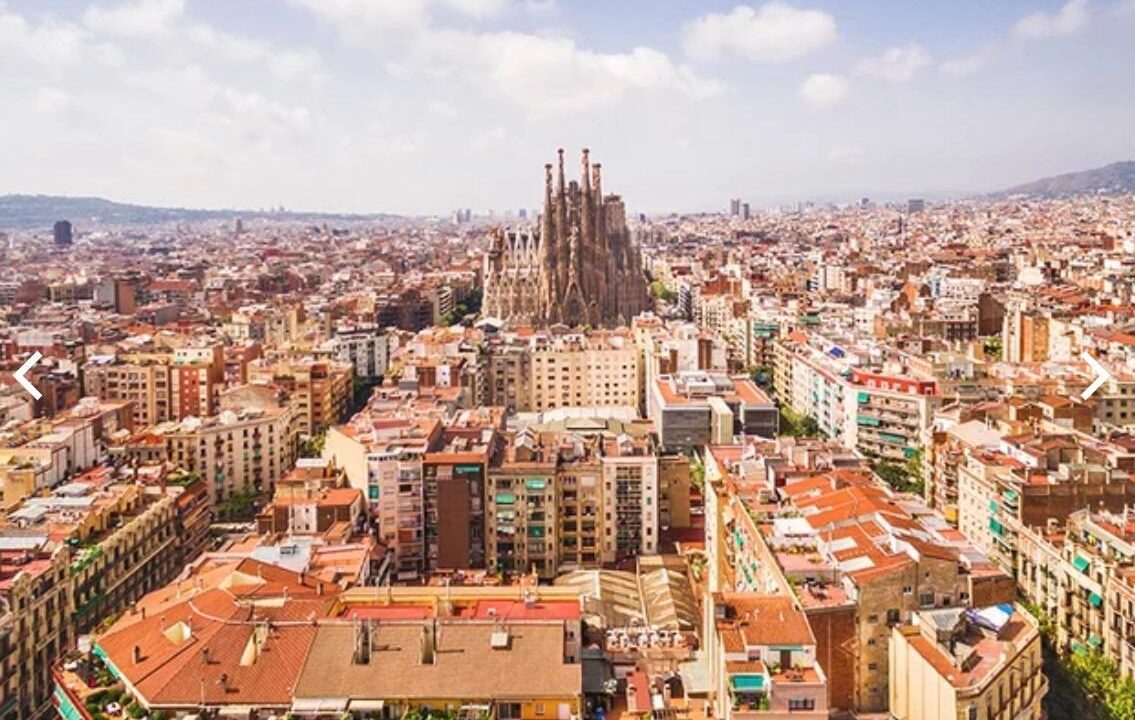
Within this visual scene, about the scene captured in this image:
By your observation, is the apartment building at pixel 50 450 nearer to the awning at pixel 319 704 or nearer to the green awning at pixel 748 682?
the awning at pixel 319 704

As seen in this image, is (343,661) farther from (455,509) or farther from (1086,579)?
(1086,579)

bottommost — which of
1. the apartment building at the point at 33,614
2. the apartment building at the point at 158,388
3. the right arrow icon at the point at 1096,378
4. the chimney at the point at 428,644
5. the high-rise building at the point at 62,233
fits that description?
the apartment building at the point at 33,614

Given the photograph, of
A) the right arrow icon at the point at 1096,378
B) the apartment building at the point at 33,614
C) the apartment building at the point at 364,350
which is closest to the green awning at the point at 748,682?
the apartment building at the point at 33,614

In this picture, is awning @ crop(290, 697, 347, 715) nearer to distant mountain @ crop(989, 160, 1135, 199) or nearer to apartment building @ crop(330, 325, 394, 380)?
apartment building @ crop(330, 325, 394, 380)

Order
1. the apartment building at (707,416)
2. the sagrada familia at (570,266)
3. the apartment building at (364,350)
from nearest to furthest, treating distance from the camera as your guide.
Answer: the apartment building at (707,416), the apartment building at (364,350), the sagrada familia at (570,266)

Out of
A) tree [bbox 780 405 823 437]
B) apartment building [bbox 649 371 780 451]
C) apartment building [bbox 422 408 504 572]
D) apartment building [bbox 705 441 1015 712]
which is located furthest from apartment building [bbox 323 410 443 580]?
tree [bbox 780 405 823 437]

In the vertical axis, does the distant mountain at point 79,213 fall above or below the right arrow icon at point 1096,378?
above

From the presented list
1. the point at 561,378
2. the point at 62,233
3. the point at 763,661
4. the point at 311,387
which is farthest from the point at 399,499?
the point at 62,233

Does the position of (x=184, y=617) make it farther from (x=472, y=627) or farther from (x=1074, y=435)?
(x=1074, y=435)
